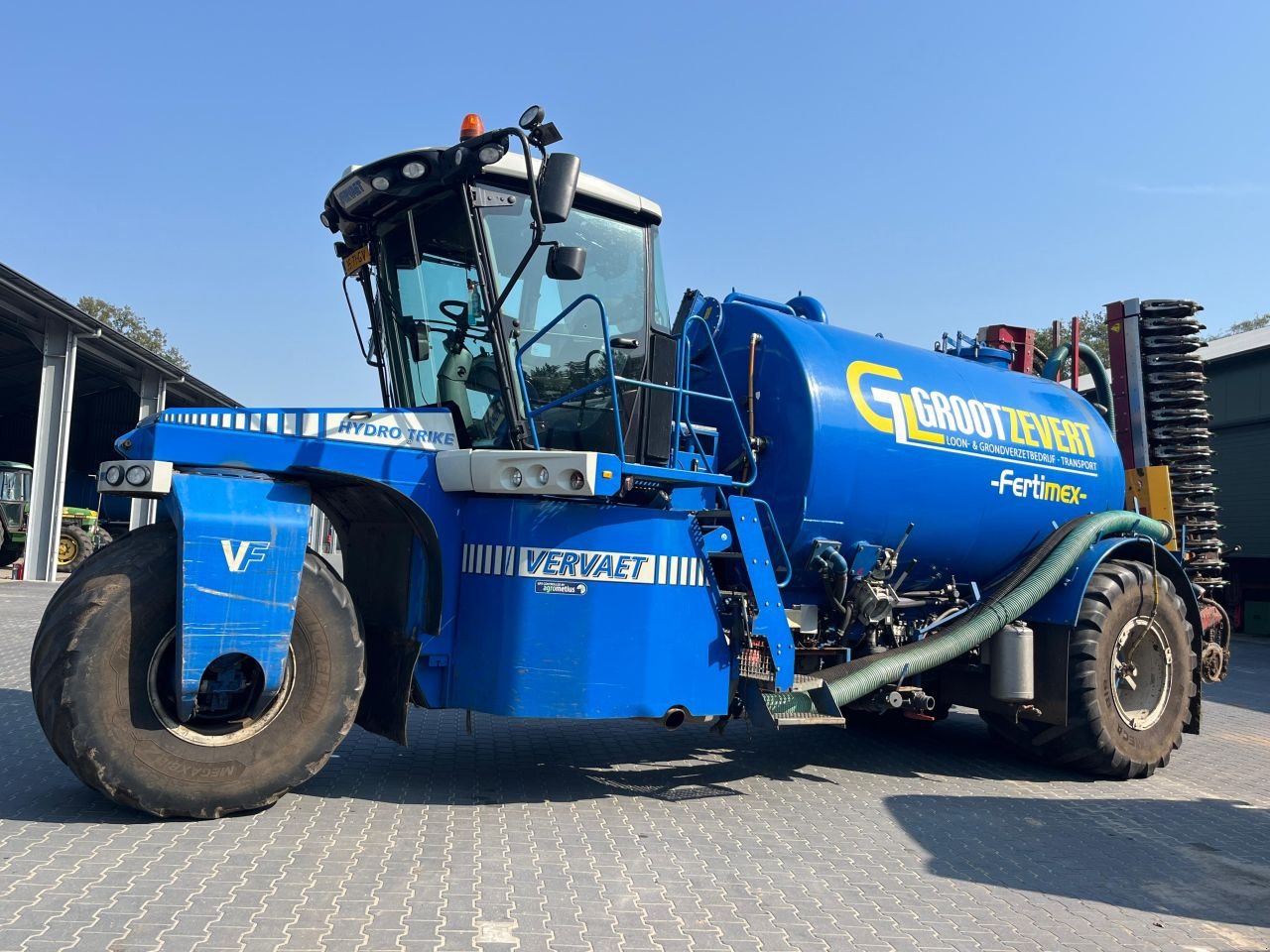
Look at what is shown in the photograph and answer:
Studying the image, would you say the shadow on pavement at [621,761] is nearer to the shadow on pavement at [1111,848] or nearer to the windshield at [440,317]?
the shadow on pavement at [1111,848]

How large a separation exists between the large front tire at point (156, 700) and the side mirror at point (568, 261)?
1.89 metres

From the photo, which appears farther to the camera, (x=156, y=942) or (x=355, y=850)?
(x=355, y=850)

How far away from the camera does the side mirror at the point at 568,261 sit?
201 inches

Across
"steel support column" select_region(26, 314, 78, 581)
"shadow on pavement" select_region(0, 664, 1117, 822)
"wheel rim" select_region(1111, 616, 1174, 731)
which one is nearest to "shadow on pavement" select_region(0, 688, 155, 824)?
"shadow on pavement" select_region(0, 664, 1117, 822)

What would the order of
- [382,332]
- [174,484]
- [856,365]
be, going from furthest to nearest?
[856,365]
[382,332]
[174,484]

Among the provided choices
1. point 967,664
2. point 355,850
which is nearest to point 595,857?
point 355,850

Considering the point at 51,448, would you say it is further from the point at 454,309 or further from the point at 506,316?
the point at 506,316

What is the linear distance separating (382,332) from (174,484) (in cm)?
176

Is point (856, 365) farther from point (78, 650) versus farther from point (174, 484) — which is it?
point (78, 650)

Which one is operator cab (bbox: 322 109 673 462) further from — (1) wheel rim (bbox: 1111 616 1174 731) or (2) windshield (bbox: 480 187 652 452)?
(1) wheel rim (bbox: 1111 616 1174 731)

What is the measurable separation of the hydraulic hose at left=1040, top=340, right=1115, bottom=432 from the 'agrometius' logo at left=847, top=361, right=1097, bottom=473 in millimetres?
794

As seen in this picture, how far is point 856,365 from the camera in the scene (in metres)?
6.77

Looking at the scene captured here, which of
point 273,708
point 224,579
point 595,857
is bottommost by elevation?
point 595,857

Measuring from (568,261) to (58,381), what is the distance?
67.6 ft
